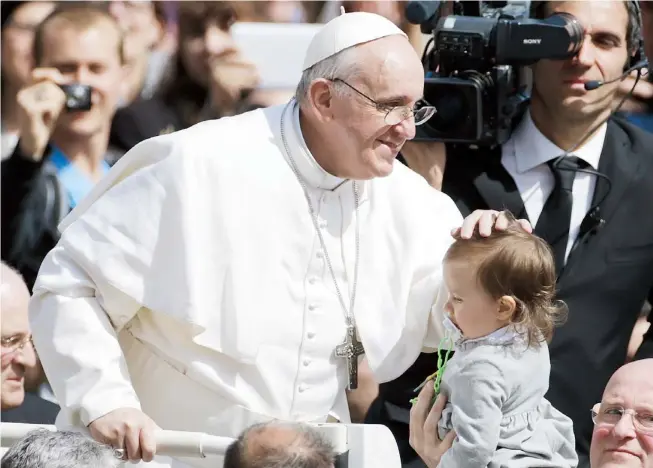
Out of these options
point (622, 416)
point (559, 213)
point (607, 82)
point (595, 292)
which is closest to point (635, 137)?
point (607, 82)

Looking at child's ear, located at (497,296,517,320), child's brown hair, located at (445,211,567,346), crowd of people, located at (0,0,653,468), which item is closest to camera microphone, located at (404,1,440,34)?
crowd of people, located at (0,0,653,468)

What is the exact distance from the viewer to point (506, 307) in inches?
137

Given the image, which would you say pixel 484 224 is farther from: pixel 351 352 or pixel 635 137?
pixel 635 137

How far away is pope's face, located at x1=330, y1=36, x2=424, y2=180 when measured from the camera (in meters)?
3.88

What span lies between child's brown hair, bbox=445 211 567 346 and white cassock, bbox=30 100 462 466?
0.48 m

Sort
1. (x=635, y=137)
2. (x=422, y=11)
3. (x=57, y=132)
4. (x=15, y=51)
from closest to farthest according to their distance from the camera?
(x=422, y=11) < (x=635, y=137) < (x=57, y=132) < (x=15, y=51)

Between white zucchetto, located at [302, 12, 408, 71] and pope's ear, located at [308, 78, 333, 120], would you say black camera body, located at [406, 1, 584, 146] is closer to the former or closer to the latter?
white zucchetto, located at [302, 12, 408, 71]

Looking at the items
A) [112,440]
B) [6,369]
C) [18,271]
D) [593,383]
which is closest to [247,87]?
[18,271]

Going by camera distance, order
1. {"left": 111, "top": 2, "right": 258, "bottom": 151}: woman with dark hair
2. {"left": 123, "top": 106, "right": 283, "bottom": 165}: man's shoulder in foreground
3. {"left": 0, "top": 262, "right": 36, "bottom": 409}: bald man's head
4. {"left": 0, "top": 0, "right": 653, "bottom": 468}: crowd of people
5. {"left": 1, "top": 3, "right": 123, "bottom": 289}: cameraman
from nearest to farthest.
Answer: {"left": 0, "top": 0, "right": 653, "bottom": 468}: crowd of people, {"left": 123, "top": 106, "right": 283, "bottom": 165}: man's shoulder in foreground, {"left": 0, "top": 262, "right": 36, "bottom": 409}: bald man's head, {"left": 1, "top": 3, "right": 123, "bottom": 289}: cameraman, {"left": 111, "top": 2, "right": 258, "bottom": 151}: woman with dark hair

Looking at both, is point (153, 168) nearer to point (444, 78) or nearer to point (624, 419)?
point (444, 78)

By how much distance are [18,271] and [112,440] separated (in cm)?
176

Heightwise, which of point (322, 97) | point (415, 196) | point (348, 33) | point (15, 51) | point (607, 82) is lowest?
point (15, 51)

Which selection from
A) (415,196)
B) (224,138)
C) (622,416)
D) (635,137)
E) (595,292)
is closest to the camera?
(622,416)

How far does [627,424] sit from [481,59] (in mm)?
1380
